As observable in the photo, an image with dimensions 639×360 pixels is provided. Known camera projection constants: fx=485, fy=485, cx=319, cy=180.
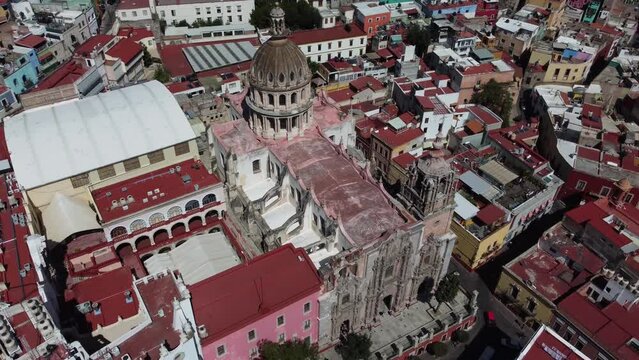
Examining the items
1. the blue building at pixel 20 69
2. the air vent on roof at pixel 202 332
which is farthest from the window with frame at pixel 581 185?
the blue building at pixel 20 69

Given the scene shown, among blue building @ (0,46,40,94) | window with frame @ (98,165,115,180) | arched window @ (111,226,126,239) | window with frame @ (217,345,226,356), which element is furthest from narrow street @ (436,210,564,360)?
blue building @ (0,46,40,94)

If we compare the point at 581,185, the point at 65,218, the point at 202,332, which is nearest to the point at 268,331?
the point at 202,332

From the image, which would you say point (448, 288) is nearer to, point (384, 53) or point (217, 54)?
point (384, 53)

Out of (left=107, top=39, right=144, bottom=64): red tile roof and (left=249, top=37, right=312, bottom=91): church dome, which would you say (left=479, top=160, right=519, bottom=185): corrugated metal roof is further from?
(left=107, top=39, right=144, bottom=64): red tile roof

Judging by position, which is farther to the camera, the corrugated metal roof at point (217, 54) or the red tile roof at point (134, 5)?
the red tile roof at point (134, 5)

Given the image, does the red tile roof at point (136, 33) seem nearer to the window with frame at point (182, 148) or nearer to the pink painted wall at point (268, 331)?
the window with frame at point (182, 148)

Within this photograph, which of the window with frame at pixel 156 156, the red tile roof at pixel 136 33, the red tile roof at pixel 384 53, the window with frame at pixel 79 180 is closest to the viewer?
the window with frame at pixel 79 180
